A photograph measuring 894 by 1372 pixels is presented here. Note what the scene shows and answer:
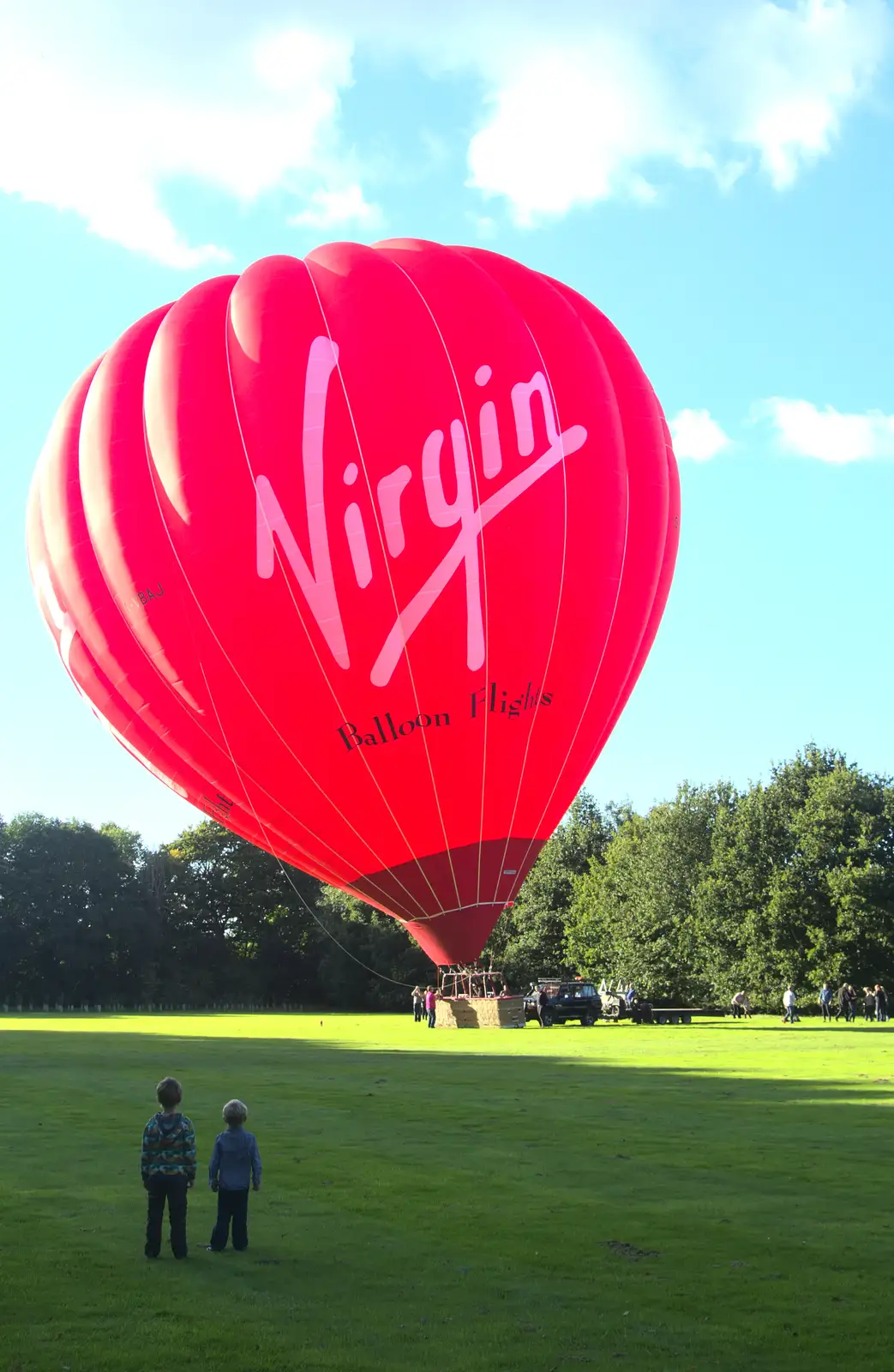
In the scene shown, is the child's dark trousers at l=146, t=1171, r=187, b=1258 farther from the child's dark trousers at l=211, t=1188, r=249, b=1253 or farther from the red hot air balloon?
the red hot air balloon

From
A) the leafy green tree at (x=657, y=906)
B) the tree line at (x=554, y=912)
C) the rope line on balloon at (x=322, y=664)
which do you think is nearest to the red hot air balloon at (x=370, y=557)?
the rope line on balloon at (x=322, y=664)

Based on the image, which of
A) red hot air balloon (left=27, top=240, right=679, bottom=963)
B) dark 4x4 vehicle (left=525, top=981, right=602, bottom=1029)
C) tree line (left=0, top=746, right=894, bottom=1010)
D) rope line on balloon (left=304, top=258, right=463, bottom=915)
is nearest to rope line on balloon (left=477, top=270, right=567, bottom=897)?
red hot air balloon (left=27, top=240, right=679, bottom=963)

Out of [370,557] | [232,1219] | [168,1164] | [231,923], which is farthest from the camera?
[231,923]

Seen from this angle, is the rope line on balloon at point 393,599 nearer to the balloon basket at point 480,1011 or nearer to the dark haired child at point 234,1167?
the balloon basket at point 480,1011

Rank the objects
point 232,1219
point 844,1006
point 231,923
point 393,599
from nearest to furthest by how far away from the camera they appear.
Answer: point 232,1219, point 393,599, point 844,1006, point 231,923

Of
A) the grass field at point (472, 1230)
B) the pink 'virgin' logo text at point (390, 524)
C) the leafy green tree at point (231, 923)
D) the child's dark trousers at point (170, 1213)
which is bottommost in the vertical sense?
the grass field at point (472, 1230)

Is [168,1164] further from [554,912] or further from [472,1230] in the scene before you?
[554,912]

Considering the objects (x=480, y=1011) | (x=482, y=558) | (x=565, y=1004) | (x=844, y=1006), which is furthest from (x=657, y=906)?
(x=482, y=558)
